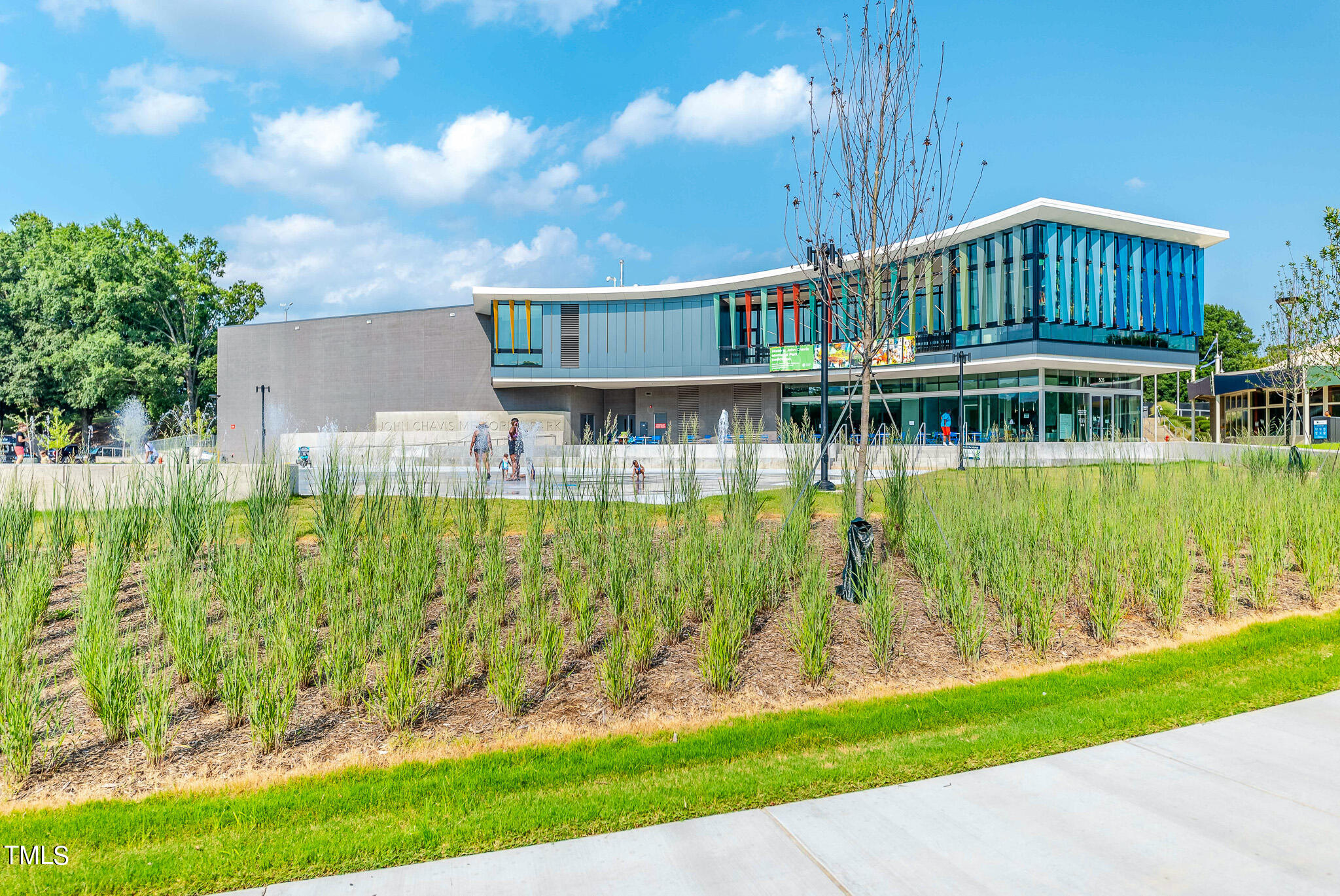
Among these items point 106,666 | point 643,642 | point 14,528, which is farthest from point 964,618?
point 14,528

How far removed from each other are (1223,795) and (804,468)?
5.30m

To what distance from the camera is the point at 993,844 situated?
3.13 meters

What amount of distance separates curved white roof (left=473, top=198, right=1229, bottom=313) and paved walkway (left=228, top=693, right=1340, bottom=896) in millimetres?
25420

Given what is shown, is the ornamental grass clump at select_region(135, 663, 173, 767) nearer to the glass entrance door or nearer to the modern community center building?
the modern community center building

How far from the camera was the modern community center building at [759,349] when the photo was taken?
3581 centimetres

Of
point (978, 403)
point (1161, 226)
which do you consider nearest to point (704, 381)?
point (978, 403)

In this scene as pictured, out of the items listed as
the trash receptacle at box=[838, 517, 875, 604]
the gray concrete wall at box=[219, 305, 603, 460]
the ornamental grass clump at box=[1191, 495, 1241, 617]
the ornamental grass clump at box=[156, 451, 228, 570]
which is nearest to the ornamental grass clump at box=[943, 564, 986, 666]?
the trash receptacle at box=[838, 517, 875, 604]

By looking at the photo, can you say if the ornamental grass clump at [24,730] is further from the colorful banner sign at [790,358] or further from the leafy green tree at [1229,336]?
the leafy green tree at [1229,336]

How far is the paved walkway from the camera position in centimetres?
286

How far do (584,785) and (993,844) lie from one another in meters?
1.93

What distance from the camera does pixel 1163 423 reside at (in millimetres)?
49156

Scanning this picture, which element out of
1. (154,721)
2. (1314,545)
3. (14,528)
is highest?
(14,528)

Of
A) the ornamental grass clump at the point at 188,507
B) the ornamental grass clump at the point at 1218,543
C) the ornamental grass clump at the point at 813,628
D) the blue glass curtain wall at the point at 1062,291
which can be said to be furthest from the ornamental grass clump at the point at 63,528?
the blue glass curtain wall at the point at 1062,291

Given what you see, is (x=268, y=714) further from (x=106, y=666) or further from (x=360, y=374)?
(x=360, y=374)
